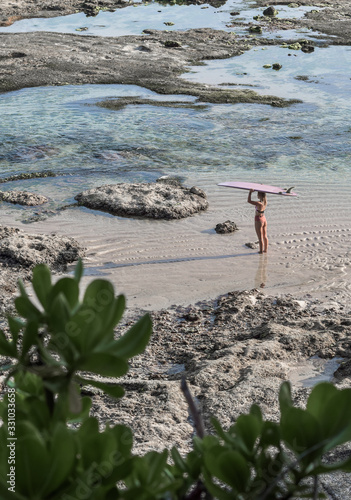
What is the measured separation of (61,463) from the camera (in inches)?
38.6

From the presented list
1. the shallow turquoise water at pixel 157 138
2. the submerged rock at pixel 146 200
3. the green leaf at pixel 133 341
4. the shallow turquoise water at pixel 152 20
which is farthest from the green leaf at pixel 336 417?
the shallow turquoise water at pixel 152 20

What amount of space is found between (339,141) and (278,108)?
9.87ft

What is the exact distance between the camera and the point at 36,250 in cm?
912

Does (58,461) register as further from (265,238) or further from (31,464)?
(265,238)

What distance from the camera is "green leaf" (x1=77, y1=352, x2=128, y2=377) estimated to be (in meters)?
1.07

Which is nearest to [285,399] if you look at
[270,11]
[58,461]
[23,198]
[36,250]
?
[58,461]

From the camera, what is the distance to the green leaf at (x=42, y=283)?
1190 millimetres

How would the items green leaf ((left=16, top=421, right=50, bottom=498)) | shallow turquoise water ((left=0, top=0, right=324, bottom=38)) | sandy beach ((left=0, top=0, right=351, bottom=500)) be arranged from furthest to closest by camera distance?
1. shallow turquoise water ((left=0, top=0, right=324, bottom=38))
2. sandy beach ((left=0, top=0, right=351, bottom=500))
3. green leaf ((left=16, top=421, right=50, bottom=498))

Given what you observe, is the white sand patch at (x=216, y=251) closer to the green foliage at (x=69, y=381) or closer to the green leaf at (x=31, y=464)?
the green foliage at (x=69, y=381)

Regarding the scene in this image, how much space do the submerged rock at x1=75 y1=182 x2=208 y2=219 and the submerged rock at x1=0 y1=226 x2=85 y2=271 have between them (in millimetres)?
1842

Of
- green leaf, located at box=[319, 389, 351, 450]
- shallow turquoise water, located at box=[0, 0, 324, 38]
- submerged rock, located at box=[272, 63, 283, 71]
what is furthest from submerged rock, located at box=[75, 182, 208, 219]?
shallow turquoise water, located at box=[0, 0, 324, 38]

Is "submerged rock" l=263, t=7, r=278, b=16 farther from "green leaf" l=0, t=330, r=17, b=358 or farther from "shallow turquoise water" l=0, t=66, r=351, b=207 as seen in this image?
"green leaf" l=0, t=330, r=17, b=358

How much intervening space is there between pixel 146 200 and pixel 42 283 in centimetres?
1042

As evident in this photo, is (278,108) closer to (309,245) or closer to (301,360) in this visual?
(309,245)
